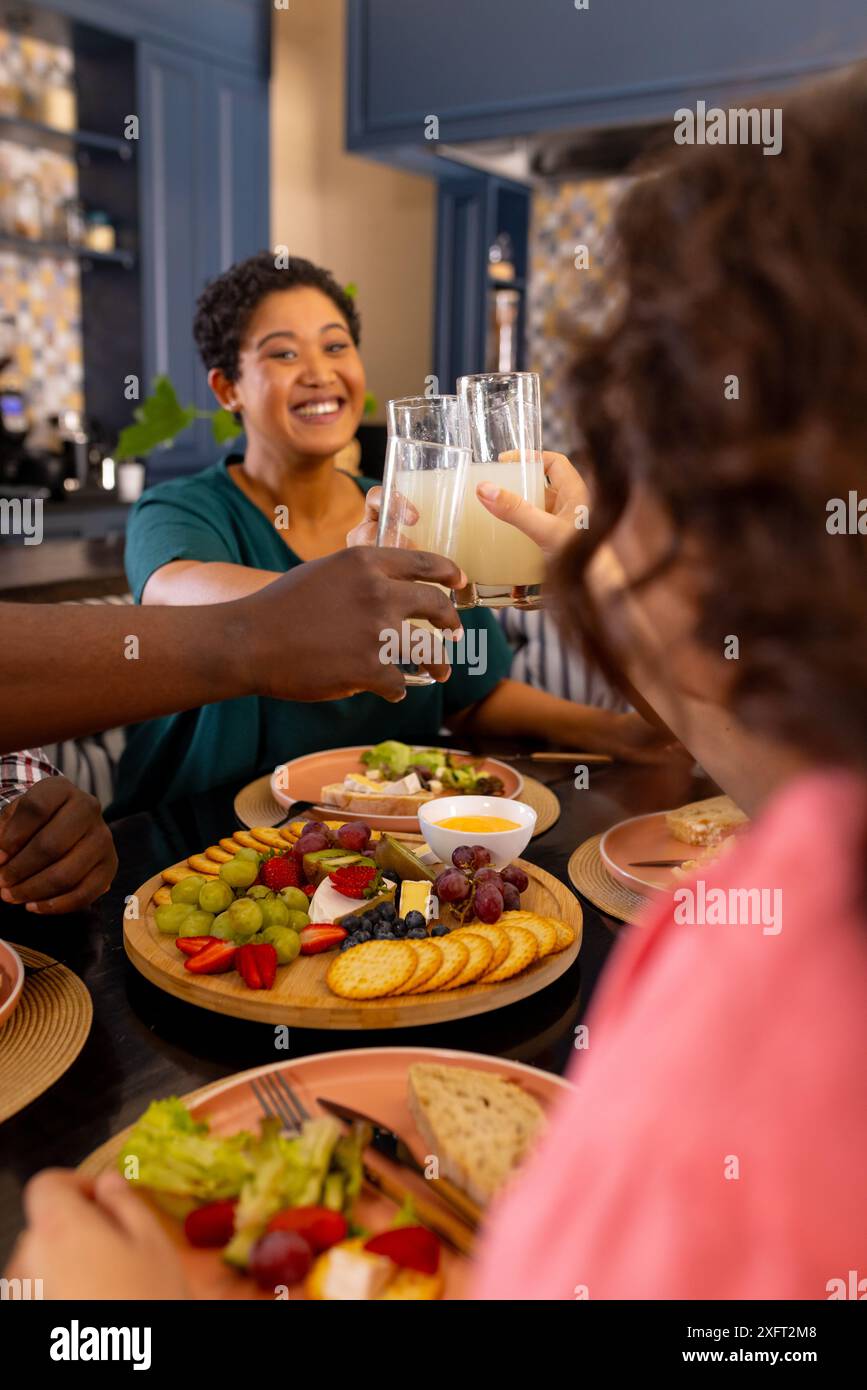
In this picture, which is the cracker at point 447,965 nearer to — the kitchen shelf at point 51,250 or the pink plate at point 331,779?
the pink plate at point 331,779

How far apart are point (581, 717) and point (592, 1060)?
153 centimetres

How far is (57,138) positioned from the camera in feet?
15.1

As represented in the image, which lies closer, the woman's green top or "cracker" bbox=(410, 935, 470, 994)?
"cracker" bbox=(410, 935, 470, 994)

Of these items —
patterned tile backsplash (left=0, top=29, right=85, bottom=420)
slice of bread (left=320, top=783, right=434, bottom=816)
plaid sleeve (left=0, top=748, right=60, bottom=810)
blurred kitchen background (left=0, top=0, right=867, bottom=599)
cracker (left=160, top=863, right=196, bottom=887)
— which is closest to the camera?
cracker (left=160, top=863, right=196, bottom=887)

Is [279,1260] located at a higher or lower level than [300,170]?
lower

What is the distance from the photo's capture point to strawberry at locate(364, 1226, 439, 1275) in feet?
2.14

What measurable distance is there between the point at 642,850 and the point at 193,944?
1.98ft

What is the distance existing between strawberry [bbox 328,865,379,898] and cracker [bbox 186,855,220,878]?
14cm

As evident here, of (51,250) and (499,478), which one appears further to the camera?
(51,250)

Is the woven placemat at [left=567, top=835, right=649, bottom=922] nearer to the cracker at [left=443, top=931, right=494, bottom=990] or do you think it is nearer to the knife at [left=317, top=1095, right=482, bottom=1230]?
the cracker at [left=443, top=931, right=494, bottom=990]

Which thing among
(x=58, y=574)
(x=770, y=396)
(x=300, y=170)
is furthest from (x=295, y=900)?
(x=300, y=170)

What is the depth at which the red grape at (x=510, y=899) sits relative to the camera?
117 cm

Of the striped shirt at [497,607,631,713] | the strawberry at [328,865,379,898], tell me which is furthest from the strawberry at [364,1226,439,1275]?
the striped shirt at [497,607,631,713]

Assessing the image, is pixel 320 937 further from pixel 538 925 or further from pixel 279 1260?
pixel 279 1260
